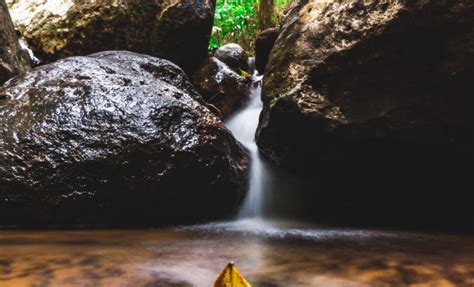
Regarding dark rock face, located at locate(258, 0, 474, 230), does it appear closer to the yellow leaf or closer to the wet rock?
the yellow leaf

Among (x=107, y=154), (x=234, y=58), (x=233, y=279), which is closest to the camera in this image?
(x=233, y=279)

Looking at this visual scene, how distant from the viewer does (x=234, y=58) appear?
7797mm

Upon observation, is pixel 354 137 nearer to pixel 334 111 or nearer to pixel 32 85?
pixel 334 111

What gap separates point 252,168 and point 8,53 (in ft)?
9.21

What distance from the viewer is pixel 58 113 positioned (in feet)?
10.9

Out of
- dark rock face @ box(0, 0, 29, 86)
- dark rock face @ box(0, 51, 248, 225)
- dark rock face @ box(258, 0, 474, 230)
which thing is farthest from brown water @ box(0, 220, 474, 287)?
dark rock face @ box(0, 0, 29, 86)

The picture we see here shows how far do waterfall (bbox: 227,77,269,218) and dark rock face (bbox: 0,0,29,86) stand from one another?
2619 millimetres

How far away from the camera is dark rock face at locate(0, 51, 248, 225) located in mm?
3049

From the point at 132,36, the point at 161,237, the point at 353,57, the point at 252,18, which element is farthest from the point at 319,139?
the point at 252,18

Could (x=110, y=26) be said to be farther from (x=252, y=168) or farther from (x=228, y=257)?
(x=228, y=257)

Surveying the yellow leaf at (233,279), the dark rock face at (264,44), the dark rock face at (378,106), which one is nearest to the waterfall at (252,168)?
the dark rock face at (378,106)

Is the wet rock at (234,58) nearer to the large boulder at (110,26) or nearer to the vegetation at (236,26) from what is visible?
the large boulder at (110,26)

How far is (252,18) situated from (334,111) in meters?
9.59

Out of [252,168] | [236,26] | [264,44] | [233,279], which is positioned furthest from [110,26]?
[236,26]
